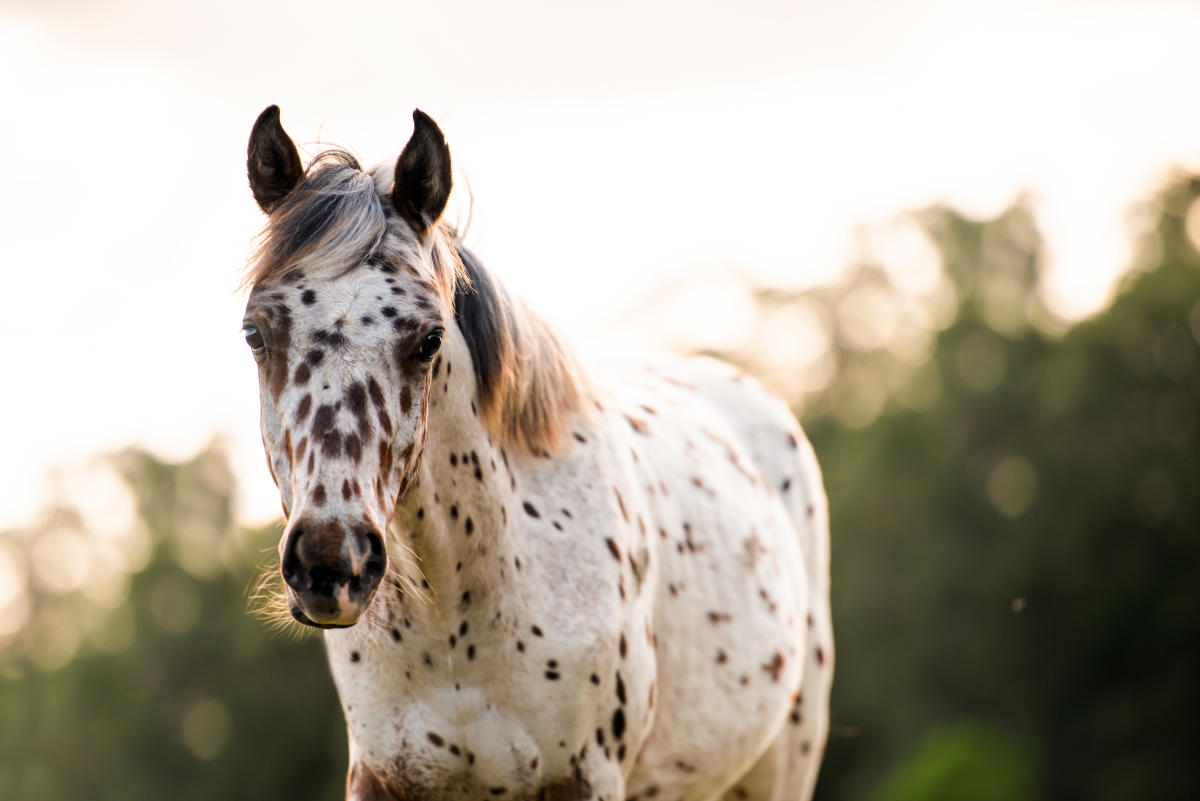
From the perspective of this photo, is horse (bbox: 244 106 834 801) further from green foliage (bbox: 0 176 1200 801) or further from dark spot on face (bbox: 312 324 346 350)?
green foliage (bbox: 0 176 1200 801)

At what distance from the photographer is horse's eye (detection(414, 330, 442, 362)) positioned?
11.4 ft

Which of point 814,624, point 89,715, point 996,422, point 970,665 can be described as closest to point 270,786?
point 89,715

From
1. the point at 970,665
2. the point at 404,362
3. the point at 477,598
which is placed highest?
the point at 404,362

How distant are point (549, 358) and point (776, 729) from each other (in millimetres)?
2105

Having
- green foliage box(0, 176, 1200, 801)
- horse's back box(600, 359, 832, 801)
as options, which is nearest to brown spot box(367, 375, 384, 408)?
horse's back box(600, 359, 832, 801)

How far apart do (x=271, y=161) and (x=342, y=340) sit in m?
0.75

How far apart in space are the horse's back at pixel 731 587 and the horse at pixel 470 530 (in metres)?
0.02

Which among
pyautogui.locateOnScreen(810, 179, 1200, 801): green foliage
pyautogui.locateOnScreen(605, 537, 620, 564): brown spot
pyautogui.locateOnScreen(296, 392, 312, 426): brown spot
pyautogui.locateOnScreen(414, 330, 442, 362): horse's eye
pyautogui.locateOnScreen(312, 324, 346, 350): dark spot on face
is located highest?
pyautogui.locateOnScreen(312, 324, 346, 350): dark spot on face

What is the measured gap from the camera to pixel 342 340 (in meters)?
3.34

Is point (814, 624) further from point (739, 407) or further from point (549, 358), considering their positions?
point (549, 358)

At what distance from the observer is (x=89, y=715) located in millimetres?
31609

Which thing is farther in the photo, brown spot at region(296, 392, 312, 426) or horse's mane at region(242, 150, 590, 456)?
horse's mane at region(242, 150, 590, 456)

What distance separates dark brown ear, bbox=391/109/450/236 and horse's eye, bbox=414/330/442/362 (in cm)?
42

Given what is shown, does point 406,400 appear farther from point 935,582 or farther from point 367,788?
point 935,582
